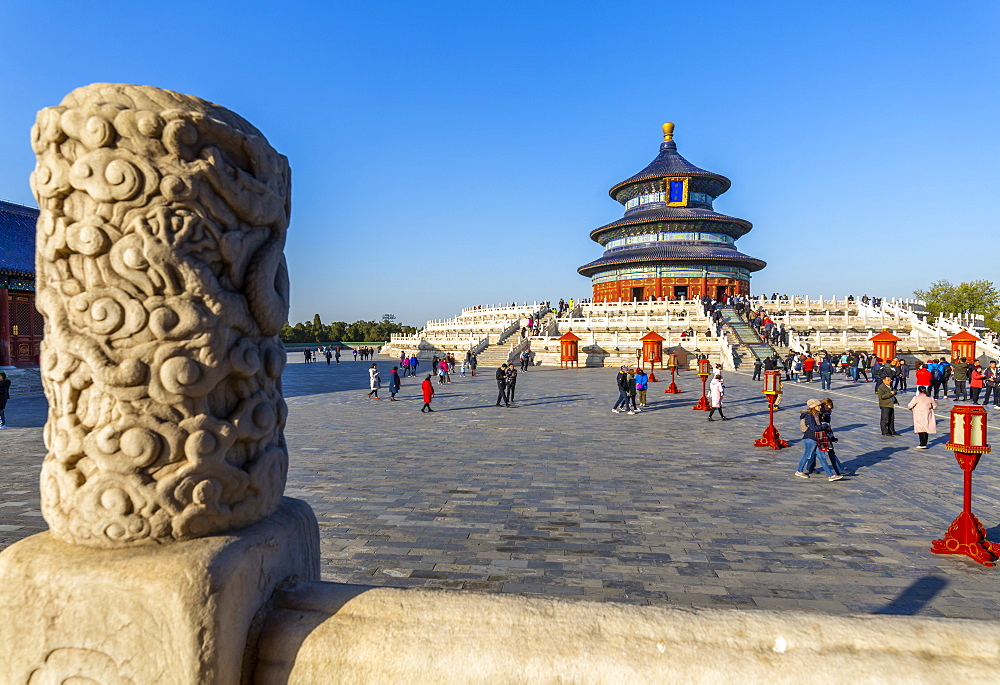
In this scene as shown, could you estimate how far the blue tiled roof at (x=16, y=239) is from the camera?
2208cm

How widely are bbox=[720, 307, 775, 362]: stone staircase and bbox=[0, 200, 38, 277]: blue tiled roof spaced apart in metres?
32.7

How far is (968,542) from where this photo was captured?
5137mm

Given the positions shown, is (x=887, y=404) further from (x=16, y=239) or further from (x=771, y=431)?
(x=16, y=239)

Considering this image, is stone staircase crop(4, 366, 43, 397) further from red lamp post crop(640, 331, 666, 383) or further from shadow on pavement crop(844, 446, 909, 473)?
red lamp post crop(640, 331, 666, 383)

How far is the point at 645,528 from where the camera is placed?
232 inches

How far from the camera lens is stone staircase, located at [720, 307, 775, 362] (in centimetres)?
2927

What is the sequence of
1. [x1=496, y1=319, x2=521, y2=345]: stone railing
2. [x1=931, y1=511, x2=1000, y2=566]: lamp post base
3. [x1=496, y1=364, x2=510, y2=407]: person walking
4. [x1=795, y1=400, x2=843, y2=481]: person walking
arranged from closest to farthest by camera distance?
[x1=931, y1=511, x2=1000, y2=566]: lamp post base, [x1=795, y1=400, x2=843, y2=481]: person walking, [x1=496, y1=364, x2=510, y2=407]: person walking, [x1=496, y1=319, x2=521, y2=345]: stone railing

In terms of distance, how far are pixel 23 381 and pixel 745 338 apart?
3333 centimetres

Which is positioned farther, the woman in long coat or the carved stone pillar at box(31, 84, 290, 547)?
the woman in long coat

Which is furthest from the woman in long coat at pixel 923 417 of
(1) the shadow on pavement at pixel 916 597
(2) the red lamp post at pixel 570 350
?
(2) the red lamp post at pixel 570 350

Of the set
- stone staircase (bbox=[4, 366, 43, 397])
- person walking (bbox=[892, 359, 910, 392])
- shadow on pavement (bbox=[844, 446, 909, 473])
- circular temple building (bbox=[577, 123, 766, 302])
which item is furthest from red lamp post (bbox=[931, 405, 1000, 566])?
circular temple building (bbox=[577, 123, 766, 302])

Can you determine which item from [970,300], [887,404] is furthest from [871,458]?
[970,300]

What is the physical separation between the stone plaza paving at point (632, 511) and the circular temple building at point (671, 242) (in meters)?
37.5

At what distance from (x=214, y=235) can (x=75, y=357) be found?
67cm
